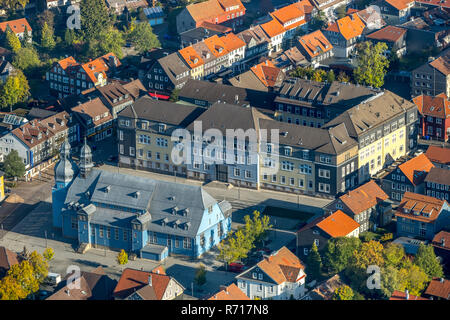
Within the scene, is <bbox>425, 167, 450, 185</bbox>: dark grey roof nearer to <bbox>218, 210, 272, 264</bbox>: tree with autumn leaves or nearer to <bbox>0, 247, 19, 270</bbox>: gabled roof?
<bbox>218, 210, 272, 264</bbox>: tree with autumn leaves

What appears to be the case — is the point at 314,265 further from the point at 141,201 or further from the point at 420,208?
the point at 141,201

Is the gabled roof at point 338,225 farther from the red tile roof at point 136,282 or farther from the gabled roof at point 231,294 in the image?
the red tile roof at point 136,282

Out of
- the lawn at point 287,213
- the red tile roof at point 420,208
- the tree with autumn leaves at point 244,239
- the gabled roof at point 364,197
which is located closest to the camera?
the tree with autumn leaves at point 244,239

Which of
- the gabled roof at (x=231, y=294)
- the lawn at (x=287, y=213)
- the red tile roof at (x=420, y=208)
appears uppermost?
the red tile roof at (x=420, y=208)

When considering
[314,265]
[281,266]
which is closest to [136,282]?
[281,266]

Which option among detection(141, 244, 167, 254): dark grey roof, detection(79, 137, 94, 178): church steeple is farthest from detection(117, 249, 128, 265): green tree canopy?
detection(79, 137, 94, 178): church steeple

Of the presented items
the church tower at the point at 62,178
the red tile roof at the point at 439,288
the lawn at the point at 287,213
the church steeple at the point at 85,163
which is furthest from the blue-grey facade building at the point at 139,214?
the red tile roof at the point at 439,288
